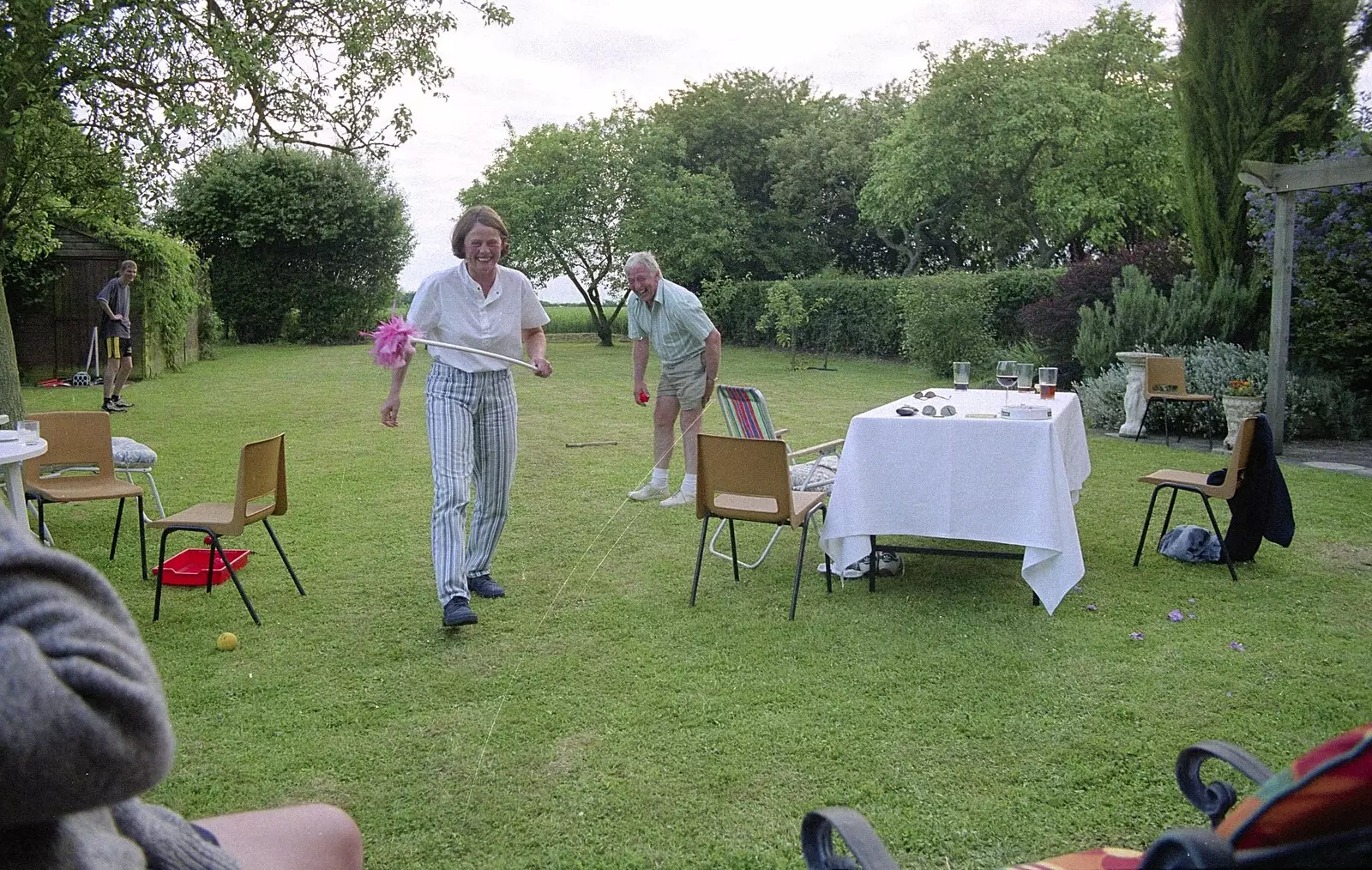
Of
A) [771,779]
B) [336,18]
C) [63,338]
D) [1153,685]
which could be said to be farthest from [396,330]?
[63,338]

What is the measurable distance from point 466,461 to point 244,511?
3.54 ft

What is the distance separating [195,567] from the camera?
19.1ft

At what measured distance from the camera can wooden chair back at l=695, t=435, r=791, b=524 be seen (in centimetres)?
504

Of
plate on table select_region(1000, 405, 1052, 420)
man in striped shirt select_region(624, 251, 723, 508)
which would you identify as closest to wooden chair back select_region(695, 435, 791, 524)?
plate on table select_region(1000, 405, 1052, 420)

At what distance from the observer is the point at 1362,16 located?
12.0 meters

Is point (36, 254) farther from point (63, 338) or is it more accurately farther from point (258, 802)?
point (258, 802)

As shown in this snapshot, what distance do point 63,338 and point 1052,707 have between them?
20.2m

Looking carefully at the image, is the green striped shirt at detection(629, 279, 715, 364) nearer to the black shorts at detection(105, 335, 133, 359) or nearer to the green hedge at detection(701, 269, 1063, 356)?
the black shorts at detection(105, 335, 133, 359)

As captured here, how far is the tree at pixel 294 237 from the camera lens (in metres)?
29.5

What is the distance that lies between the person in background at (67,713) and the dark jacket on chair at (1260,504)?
5868mm

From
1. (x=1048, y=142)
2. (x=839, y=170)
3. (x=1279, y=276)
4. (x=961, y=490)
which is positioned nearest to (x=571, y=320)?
(x=839, y=170)

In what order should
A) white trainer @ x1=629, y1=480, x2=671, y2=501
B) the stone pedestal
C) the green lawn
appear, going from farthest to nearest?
the stone pedestal, white trainer @ x1=629, y1=480, x2=671, y2=501, the green lawn

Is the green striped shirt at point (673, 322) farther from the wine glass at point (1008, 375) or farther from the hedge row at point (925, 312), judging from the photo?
the hedge row at point (925, 312)

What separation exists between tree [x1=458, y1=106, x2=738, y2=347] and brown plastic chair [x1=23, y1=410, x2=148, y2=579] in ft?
89.0
